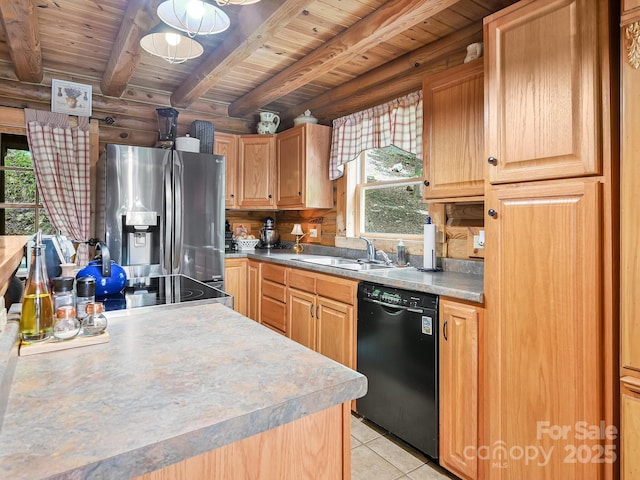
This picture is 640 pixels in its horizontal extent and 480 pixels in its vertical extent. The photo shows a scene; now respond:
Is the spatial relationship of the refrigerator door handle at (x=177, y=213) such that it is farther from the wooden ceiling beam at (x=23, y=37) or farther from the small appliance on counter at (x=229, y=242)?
the wooden ceiling beam at (x=23, y=37)

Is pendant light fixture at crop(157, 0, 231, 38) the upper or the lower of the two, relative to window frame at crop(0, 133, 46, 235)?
upper

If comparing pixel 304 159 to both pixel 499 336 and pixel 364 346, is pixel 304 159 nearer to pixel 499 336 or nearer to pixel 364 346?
pixel 364 346

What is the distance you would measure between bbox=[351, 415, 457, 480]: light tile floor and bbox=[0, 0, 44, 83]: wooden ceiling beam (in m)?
2.96

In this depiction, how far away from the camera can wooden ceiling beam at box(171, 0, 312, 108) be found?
208 cm

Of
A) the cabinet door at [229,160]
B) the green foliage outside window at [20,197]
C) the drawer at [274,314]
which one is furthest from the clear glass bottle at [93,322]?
the cabinet door at [229,160]

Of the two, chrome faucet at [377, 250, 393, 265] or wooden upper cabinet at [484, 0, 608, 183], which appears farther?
chrome faucet at [377, 250, 393, 265]

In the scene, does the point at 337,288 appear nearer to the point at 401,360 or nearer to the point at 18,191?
the point at 401,360

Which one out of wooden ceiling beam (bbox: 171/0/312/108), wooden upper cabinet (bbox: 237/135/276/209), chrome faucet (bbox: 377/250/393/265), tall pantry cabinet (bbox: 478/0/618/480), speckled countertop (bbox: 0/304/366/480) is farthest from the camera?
wooden upper cabinet (bbox: 237/135/276/209)

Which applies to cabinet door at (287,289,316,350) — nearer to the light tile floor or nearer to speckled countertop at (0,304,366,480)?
the light tile floor

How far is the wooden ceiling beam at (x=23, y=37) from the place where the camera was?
2121 mm

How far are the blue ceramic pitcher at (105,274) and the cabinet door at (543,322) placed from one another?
5.52 ft

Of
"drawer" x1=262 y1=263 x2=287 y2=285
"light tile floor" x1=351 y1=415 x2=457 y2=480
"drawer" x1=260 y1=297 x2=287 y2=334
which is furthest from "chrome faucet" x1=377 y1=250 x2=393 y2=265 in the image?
"light tile floor" x1=351 y1=415 x2=457 y2=480

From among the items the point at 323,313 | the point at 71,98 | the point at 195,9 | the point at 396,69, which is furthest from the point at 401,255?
the point at 71,98

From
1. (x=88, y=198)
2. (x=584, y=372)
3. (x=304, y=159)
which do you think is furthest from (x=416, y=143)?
(x=88, y=198)
